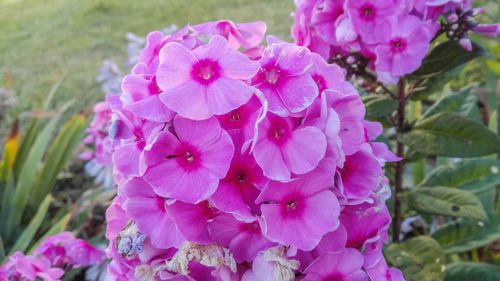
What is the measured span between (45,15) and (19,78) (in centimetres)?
155

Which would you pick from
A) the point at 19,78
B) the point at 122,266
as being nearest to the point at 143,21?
the point at 19,78

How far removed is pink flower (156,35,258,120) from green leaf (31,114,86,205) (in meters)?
1.39

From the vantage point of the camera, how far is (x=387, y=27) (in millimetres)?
902

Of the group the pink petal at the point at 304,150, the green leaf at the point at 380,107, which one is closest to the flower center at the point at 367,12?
the green leaf at the point at 380,107

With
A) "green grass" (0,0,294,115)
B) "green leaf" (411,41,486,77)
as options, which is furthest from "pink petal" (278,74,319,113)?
"green grass" (0,0,294,115)

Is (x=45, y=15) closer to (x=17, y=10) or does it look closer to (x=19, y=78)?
(x=17, y=10)

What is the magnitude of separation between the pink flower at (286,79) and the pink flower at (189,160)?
0.27ft

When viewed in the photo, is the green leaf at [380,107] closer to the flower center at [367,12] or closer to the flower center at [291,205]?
the flower center at [367,12]

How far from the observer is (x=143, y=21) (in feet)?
14.0

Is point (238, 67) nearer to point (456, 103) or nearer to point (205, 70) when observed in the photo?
point (205, 70)

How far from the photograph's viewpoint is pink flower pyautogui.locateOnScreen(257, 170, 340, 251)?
1.95 feet

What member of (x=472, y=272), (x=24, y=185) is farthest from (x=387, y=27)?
(x=24, y=185)

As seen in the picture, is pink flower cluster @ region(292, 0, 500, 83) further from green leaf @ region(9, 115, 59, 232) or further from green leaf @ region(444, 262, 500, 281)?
green leaf @ region(9, 115, 59, 232)

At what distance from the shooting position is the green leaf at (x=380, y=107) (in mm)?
998
